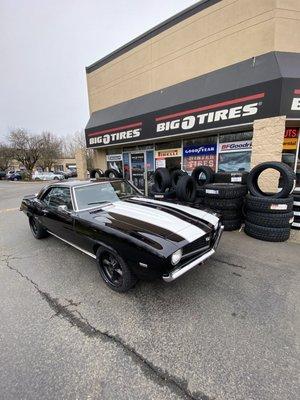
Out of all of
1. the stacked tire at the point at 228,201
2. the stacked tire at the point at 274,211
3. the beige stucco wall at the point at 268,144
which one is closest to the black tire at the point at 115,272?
the stacked tire at the point at 228,201

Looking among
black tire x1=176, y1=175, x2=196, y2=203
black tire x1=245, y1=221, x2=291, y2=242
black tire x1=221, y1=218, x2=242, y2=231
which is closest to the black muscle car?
black tire x1=176, y1=175, x2=196, y2=203

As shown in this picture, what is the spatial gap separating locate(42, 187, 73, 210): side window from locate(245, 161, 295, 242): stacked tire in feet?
12.7

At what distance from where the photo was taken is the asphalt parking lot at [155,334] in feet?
5.71

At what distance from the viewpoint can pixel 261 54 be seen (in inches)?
237

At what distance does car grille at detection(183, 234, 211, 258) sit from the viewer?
2564 millimetres

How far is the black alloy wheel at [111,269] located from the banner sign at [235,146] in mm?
5920

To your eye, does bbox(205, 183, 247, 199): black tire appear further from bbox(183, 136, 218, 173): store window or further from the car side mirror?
the car side mirror

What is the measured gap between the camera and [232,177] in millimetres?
5766

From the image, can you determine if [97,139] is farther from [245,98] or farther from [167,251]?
[167,251]

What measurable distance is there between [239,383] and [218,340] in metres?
0.43

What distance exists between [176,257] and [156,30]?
954 cm

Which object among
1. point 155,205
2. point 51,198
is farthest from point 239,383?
point 51,198

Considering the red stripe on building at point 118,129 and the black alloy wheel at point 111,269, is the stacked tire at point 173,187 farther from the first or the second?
the red stripe on building at point 118,129

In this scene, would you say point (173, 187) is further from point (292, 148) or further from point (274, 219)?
point (292, 148)
